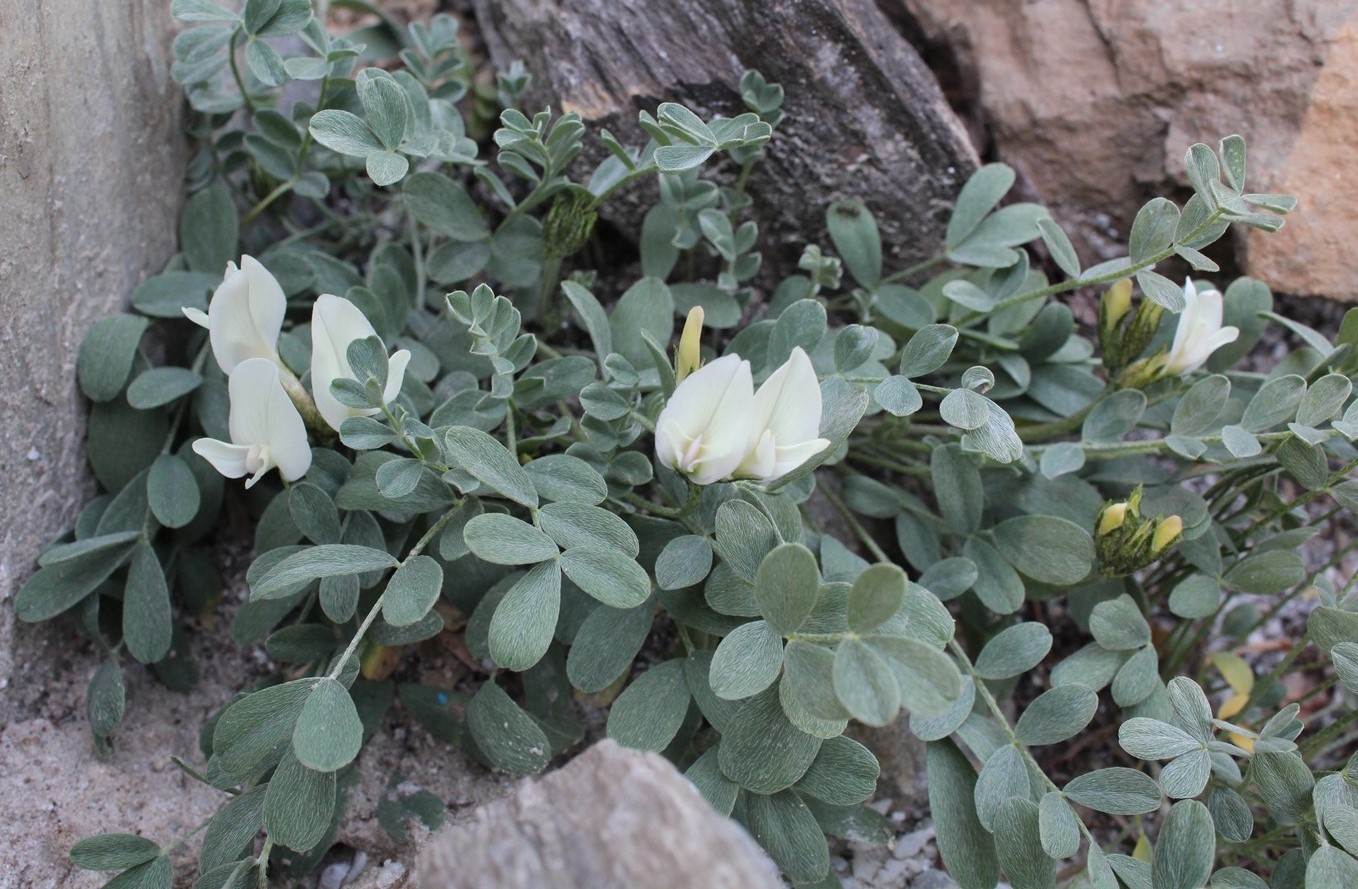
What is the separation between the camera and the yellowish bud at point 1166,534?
4.90 ft

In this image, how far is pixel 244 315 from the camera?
1482mm

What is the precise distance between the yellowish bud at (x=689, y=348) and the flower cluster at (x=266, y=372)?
0.34 metres

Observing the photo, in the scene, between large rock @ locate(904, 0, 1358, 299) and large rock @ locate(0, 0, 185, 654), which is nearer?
large rock @ locate(0, 0, 185, 654)

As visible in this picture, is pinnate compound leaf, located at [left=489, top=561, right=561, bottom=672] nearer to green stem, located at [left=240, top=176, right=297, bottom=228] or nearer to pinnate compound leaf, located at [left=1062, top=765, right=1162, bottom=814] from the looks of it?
pinnate compound leaf, located at [left=1062, top=765, right=1162, bottom=814]

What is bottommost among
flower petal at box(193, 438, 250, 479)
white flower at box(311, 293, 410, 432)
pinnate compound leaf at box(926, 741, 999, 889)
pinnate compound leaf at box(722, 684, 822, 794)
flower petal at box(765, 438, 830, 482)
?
pinnate compound leaf at box(926, 741, 999, 889)

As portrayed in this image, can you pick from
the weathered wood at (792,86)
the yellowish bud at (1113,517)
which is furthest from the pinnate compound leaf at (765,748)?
the weathered wood at (792,86)

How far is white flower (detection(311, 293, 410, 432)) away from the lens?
140cm

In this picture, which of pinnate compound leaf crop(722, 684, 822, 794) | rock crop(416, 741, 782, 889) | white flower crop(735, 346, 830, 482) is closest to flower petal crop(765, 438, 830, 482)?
white flower crop(735, 346, 830, 482)

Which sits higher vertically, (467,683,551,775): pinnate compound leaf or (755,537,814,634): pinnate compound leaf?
(755,537,814,634): pinnate compound leaf

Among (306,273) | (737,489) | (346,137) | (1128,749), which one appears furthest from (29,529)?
(1128,749)

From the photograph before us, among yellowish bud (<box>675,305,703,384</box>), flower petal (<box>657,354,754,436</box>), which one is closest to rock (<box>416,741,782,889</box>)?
flower petal (<box>657,354,754,436</box>)

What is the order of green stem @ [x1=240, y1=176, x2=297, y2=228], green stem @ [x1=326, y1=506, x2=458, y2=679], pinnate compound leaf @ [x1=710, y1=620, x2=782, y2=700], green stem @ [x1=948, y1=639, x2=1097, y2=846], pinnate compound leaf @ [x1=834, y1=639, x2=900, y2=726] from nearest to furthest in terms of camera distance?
1. pinnate compound leaf @ [x1=834, y1=639, x2=900, y2=726]
2. pinnate compound leaf @ [x1=710, y1=620, x2=782, y2=700]
3. green stem @ [x1=326, y1=506, x2=458, y2=679]
4. green stem @ [x1=948, y1=639, x2=1097, y2=846]
5. green stem @ [x1=240, y1=176, x2=297, y2=228]

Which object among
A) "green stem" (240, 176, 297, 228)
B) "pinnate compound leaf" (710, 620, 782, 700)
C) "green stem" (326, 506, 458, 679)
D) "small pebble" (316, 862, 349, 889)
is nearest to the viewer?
"pinnate compound leaf" (710, 620, 782, 700)

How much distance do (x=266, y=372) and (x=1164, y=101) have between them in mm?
1676
